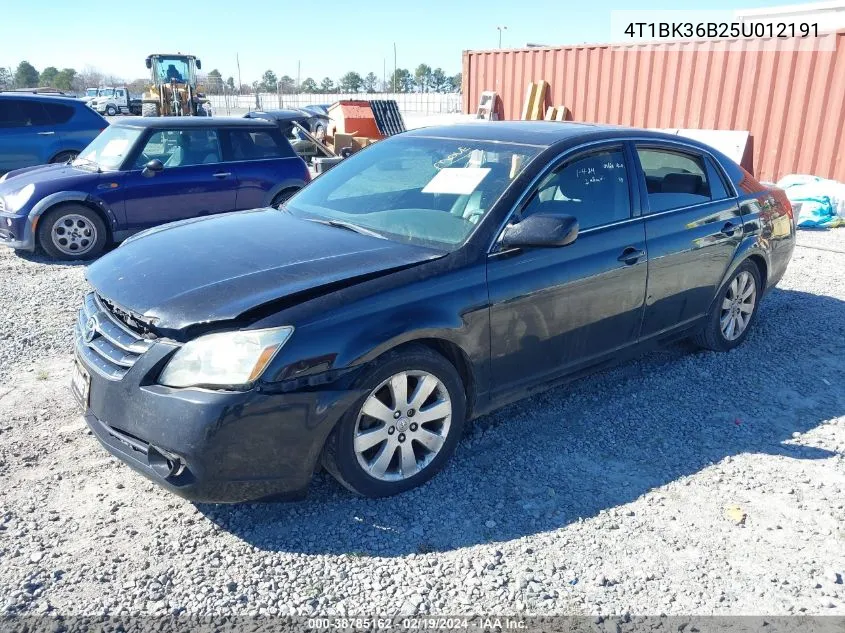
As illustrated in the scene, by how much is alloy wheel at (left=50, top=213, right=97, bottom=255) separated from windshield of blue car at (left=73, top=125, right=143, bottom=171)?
67cm

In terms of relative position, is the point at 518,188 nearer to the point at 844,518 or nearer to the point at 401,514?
the point at 401,514

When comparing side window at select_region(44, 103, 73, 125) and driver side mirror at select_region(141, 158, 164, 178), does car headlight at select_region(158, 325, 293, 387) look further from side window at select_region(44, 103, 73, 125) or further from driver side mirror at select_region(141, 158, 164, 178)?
side window at select_region(44, 103, 73, 125)

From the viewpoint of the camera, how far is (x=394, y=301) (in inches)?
121

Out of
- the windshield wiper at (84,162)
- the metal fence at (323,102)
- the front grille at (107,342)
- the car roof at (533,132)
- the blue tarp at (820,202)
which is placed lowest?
the metal fence at (323,102)

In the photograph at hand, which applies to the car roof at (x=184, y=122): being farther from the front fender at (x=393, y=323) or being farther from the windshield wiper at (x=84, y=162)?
the front fender at (x=393, y=323)

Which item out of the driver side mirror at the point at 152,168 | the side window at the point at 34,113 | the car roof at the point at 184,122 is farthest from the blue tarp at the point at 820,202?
the side window at the point at 34,113

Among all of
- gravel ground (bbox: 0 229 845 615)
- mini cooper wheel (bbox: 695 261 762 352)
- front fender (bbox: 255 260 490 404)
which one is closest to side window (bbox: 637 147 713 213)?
mini cooper wheel (bbox: 695 261 762 352)

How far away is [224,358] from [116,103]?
45060 mm

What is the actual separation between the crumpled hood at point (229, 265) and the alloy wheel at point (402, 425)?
0.54 m

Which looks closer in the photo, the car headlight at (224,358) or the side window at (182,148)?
the car headlight at (224,358)

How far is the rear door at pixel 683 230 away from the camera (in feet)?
14.0

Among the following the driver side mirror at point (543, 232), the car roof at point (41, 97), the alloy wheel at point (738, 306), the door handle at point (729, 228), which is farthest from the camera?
the car roof at point (41, 97)

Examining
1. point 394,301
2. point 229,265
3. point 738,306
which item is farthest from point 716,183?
point 229,265

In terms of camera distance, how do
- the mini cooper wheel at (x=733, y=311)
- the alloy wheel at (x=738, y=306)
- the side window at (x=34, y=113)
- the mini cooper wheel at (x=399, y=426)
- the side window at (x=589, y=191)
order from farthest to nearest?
the side window at (x=34, y=113)
the alloy wheel at (x=738, y=306)
the mini cooper wheel at (x=733, y=311)
the side window at (x=589, y=191)
the mini cooper wheel at (x=399, y=426)
